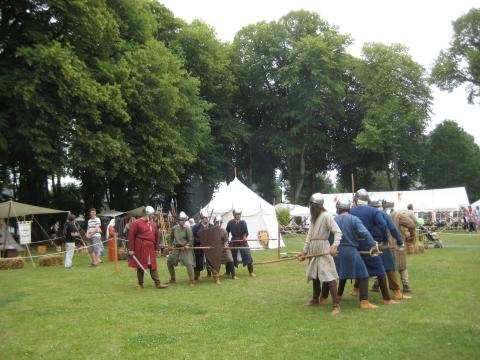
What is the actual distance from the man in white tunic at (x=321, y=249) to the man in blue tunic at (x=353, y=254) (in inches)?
7.7

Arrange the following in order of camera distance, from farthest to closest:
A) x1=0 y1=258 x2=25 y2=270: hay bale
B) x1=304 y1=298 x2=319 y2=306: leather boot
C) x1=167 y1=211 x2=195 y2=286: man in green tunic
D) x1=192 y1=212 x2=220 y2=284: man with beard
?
x1=0 y1=258 x2=25 y2=270: hay bale < x1=192 y1=212 x2=220 y2=284: man with beard < x1=167 y1=211 x2=195 y2=286: man in green tunic < x1=304 y1=298 x2=319 y2=306: leather boot

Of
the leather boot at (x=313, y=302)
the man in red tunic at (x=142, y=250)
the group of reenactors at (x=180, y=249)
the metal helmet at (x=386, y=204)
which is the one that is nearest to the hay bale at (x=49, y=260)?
the group of reenactors at (x=180, y=249)

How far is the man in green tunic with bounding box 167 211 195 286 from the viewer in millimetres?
11280

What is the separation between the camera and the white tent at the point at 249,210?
2180 cm

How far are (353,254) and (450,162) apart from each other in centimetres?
4737

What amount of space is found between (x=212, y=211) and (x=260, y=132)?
21865 mm

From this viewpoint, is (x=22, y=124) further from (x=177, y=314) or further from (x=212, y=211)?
(x=177, y=314)

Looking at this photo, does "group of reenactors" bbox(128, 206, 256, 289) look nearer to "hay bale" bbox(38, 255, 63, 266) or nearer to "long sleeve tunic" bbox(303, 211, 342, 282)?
"long sleeve tunic" bbox(303, 211, 342, 282)

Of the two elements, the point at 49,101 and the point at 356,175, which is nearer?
the point at 49,101

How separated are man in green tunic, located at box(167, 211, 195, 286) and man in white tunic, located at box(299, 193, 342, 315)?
3.85 metres

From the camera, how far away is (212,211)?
20812mm

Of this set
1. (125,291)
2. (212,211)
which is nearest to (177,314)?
(125,291)

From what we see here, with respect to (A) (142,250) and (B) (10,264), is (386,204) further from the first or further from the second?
(B) (10,264)

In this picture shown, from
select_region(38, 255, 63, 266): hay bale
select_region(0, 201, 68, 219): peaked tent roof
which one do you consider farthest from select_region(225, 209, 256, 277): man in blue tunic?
select_region(0, 201, 68, 219): peaked tent roof
